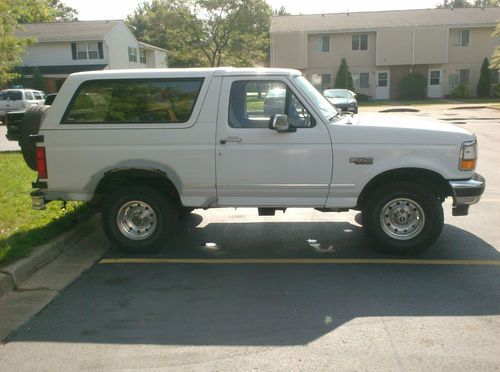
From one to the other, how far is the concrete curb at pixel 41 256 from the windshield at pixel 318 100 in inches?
136

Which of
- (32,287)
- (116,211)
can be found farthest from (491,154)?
(32,287)

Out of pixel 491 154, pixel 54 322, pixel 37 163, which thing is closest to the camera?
pixel 54 322

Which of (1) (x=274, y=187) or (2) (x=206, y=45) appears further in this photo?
(2) (x=206, y=45)

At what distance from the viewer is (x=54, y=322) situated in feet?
15.1

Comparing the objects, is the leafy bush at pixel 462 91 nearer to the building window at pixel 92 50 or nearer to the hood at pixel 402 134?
the building window at pixel 92 50

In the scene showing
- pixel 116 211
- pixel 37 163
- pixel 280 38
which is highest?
pixel 280 38

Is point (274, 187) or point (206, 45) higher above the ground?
point (206, 45)

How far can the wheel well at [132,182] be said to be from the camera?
6.20 meters

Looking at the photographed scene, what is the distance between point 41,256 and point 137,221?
1.13 metres

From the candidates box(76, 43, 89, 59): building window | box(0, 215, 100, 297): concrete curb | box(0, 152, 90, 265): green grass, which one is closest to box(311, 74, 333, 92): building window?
box(76, 43, 89, 59): building window

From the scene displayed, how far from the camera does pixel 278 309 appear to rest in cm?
474

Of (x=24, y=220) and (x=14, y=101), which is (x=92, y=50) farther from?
(x=24, y=220)

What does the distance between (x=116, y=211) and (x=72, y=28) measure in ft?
142

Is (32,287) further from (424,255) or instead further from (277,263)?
(424,255)
